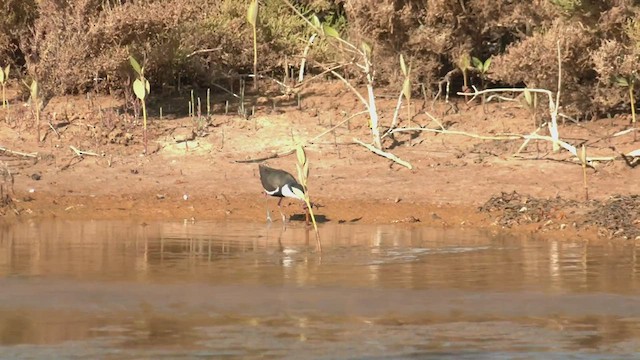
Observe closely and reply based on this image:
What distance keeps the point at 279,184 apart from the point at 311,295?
3.32 metres

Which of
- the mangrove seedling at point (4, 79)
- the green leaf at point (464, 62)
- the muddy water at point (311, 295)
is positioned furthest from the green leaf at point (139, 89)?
the green leaf at point (464, 62)

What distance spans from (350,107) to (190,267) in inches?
232

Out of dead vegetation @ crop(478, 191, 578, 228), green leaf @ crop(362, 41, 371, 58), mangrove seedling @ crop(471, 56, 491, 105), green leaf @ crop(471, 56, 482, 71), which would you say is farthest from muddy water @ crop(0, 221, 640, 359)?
green leaf @ crop(471, 56, 482, 71)

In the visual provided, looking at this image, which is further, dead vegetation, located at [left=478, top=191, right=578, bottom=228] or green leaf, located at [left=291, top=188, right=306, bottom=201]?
dead vegetation, located at [left=478, top=191, right=578, bottom=228]

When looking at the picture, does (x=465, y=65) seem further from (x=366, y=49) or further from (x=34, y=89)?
(x=34, y=89)

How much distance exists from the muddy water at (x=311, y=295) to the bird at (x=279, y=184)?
39 centimetres

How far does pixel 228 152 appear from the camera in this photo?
46.5ft

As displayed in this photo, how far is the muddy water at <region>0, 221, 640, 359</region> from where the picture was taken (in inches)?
292

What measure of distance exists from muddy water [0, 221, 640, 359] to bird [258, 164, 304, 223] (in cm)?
39

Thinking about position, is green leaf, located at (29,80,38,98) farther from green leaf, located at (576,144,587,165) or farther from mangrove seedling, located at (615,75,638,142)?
mangrove seedling, located at (615,75,638,142)

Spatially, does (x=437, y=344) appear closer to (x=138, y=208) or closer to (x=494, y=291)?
(x=494, y=291)

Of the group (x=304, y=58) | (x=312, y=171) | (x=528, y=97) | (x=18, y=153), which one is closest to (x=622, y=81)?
(x=528, y=97)

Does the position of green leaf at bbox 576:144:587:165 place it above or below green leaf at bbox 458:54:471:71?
below

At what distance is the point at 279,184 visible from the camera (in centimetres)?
1203
